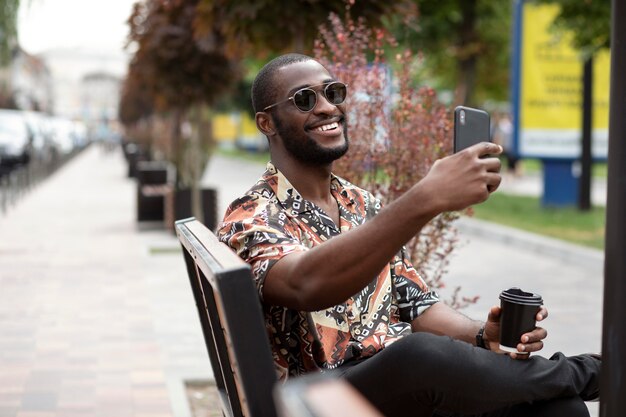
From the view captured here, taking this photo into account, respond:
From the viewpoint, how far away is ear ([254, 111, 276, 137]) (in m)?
3.05

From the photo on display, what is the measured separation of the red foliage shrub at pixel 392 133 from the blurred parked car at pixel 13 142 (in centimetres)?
2431

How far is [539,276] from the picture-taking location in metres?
10.8

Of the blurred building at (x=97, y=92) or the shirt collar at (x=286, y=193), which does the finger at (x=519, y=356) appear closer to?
the shirt collar at (x=286, y=193)

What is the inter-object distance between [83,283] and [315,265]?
797 cm

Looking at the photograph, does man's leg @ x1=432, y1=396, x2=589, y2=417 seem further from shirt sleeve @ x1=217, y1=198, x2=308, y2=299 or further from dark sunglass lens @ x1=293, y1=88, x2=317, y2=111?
dark sunglass lens @ x1=293, y1=88, x2=317, y2=111

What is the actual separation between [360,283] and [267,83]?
2.56 feet

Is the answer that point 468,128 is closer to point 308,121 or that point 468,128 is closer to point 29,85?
point 308,121

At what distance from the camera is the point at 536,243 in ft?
42.5

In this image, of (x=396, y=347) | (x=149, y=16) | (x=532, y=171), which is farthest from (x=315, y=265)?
(x=532, y=171)

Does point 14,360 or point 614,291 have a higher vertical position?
point 614,291

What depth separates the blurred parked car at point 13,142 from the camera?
97.9 feet

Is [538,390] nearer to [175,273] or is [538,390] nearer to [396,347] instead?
[396,347]

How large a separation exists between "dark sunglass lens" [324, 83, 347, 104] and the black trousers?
0.76 metres

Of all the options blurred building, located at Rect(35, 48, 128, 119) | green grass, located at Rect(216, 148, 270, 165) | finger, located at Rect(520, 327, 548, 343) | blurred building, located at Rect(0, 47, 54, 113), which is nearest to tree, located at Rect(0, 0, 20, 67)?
finger, located at Rect(520, 327, 548, 343)
